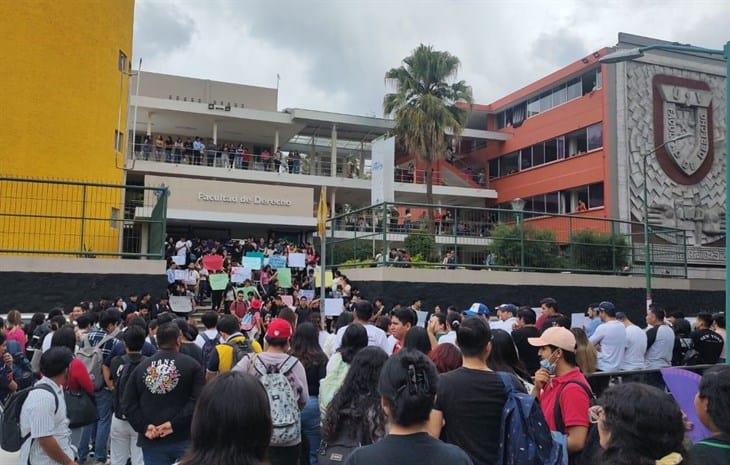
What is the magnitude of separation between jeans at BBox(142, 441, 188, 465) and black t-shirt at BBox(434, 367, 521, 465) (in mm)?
2342

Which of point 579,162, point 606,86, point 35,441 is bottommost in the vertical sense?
point 35,441

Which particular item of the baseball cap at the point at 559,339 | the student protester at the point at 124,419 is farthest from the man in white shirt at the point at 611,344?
the student protester at the point at 124,419

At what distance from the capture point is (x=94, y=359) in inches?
261

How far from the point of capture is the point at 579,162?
112 feet

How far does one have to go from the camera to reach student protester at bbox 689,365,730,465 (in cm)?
262

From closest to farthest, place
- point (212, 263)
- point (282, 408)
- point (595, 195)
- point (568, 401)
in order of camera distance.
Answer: point (568, 401), point (282, 408), point (212, 263), point (595, 195)

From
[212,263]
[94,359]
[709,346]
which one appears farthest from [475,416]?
[212,263]

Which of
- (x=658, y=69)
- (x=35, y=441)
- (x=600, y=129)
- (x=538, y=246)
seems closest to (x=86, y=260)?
(x=35, y=441)

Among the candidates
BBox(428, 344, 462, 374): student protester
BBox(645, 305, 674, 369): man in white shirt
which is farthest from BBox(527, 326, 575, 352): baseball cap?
BBox(645, 305, 674, 369): man in white shirt

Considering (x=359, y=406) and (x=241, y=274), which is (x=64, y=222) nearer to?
(x=241, y=274)

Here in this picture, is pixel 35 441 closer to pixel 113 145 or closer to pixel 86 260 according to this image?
pixel 86 260

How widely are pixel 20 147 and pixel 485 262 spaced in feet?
48.9

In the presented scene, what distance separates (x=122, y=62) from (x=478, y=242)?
15.2 m

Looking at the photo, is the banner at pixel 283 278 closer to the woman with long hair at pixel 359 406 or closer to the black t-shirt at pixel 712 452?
the woman with long hair at pixel 359 406
